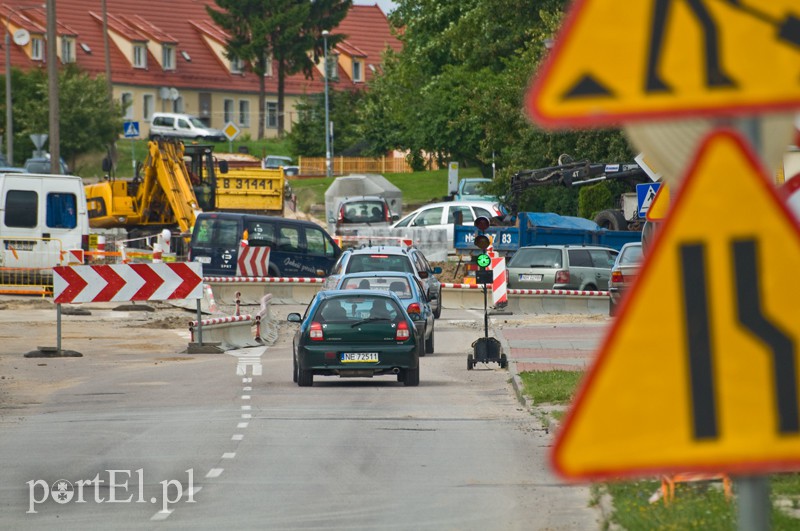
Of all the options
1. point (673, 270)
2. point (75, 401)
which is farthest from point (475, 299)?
point (673, 270)

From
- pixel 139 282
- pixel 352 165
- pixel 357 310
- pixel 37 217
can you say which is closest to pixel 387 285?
pixel 139 282

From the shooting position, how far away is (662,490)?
10.7 metres

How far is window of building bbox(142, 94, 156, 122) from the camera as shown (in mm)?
101188

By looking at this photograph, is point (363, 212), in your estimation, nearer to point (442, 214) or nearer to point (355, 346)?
point (442, 214)

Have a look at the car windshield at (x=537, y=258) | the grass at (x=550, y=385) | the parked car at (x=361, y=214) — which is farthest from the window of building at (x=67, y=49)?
the grass at (x=550, y=385)

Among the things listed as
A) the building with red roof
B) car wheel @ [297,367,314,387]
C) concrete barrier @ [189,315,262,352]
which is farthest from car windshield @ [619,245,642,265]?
the building with red roof

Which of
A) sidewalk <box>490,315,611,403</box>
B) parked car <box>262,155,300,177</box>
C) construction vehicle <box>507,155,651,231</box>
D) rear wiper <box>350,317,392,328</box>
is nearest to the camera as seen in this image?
rear wiper <box>350,317,392,328</box>

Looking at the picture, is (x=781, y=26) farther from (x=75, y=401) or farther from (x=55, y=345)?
(x=55, y=345)

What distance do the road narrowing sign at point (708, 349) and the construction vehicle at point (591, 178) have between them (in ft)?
130

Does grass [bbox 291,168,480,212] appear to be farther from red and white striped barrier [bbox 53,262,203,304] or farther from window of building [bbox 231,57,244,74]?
red and white striped barrier [bbox 53,262,203,304]

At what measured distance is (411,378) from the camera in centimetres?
2117

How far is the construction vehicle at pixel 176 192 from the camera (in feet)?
156

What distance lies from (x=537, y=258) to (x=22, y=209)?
11876 mm

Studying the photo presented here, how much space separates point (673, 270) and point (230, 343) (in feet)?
79.9
